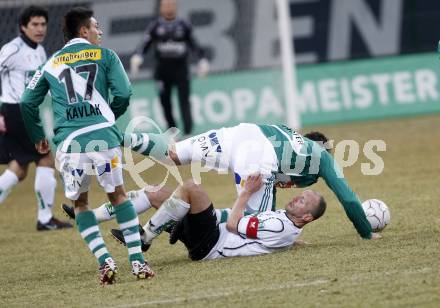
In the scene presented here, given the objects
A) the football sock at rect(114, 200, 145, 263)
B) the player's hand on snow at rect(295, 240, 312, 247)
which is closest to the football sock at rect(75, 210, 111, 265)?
the football sock at rect(114, 200, 145, 263)

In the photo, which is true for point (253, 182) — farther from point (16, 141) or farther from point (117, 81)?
point (16, 141)

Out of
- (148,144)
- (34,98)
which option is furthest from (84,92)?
(148,144)

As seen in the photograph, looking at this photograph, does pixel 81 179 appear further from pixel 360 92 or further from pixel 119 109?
pixel 360 92

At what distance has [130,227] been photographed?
8.26m

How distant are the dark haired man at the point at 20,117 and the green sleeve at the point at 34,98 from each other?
3.52 meters

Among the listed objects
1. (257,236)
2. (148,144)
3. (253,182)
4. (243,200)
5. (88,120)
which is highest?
(88,120)

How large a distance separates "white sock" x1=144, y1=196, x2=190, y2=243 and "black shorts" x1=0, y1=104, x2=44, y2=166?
3.37 metres

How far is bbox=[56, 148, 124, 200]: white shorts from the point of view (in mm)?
8117

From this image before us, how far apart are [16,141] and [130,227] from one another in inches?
163

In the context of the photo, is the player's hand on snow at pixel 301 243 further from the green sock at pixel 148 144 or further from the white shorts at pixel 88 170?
the white shorts at pixel 88 170

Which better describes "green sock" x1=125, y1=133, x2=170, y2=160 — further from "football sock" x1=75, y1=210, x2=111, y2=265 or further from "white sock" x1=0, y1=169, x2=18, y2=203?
"white sock" x1=0, y1=169, x2=18, y2=203

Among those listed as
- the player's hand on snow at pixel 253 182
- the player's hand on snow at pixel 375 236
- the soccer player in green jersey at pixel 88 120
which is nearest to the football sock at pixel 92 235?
the soccer player in green jersey at pixel 88 120

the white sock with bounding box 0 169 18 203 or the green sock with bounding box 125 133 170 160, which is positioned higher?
the green sock with bounding box 125 133 170 160

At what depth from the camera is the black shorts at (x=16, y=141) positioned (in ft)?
39.4
